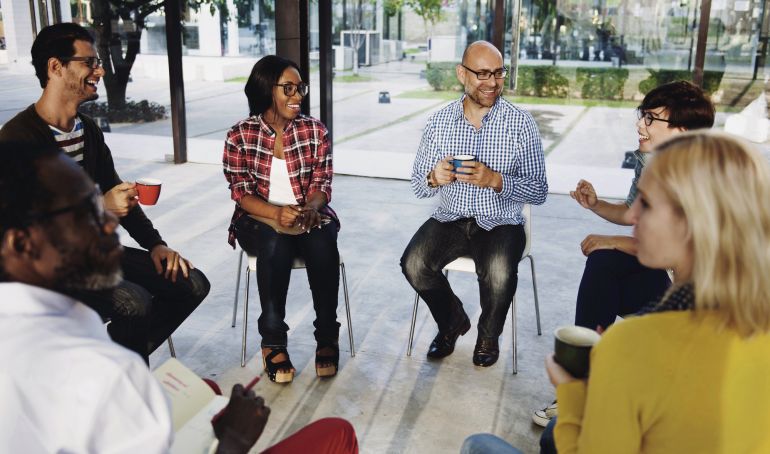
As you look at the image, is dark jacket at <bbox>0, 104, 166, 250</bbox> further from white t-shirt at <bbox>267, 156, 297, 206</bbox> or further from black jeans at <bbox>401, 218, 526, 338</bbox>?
black jeans at <bbox>401, 218, 526, 338</bbox>

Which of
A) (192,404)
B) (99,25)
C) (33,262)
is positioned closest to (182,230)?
(99,25)

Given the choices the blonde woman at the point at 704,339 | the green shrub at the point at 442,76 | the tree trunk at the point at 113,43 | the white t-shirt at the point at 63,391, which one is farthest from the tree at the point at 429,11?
the white t-shirt at the point at 63,391

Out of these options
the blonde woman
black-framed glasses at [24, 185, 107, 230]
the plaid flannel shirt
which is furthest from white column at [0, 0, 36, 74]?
the blonde woman

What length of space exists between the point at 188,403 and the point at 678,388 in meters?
0.93

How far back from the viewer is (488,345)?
316 cm

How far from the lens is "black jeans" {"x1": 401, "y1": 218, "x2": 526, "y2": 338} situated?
304cm

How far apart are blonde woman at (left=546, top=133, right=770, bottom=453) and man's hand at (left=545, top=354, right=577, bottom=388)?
176mm

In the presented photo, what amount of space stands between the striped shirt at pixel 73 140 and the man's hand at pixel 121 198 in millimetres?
261

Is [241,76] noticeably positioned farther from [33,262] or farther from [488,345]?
[33,262]

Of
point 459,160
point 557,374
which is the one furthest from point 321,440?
point 459,160

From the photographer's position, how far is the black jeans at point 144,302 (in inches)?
100

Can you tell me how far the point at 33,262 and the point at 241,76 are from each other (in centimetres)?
639

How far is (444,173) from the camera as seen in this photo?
292cm

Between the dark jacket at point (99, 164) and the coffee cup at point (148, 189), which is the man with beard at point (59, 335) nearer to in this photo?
the coffee cup at point (148, 189)
